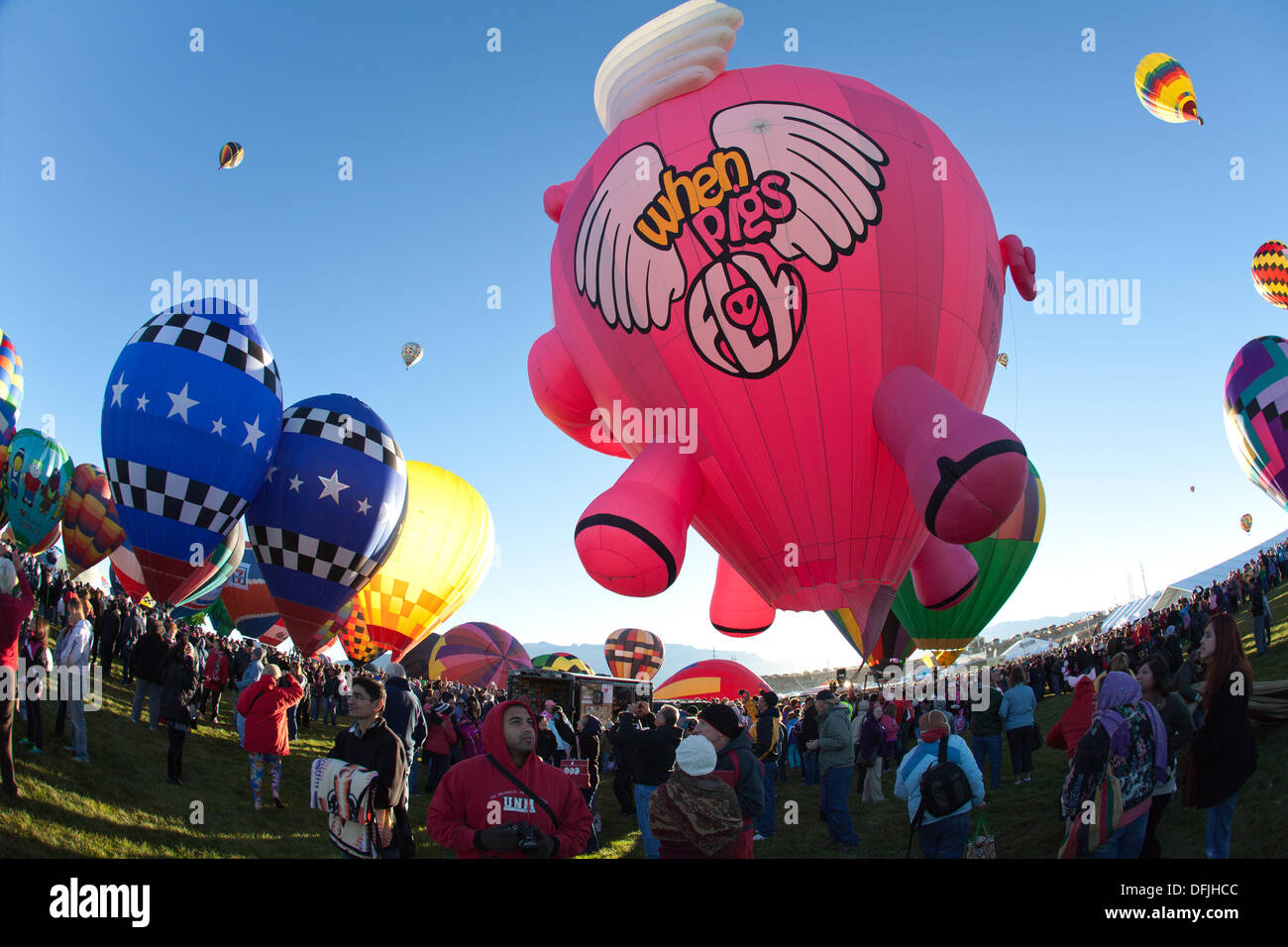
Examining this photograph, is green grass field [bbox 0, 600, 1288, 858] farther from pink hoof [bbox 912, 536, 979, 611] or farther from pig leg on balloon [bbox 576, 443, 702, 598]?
pig leg on balloon [bbox 576, 443, 702, 598]

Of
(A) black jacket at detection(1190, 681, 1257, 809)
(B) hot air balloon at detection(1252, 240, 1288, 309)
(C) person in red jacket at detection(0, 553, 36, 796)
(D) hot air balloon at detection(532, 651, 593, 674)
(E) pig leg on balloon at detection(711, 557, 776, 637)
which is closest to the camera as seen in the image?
(A) black jacket at detection(1190, 681, 1257, 809)

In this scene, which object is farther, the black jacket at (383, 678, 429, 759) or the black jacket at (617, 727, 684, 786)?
the black jacket at (383, 678, 429, 759)

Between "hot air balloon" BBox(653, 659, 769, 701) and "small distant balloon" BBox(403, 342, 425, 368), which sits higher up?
"small distant balloon" BBox(403, 342, 425, 368)

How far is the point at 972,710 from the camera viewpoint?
29.3 feet

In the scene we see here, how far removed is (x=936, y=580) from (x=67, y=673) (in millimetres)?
8049

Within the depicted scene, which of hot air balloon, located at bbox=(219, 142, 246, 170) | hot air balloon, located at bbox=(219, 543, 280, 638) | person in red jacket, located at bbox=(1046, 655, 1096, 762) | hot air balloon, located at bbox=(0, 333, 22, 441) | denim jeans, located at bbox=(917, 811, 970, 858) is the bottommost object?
denim jeans, located at bbox=(917, 811, 970, 858)

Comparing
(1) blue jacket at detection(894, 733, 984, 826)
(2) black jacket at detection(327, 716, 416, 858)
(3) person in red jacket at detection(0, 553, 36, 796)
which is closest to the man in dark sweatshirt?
(1) blue jacket at detection(894, 733, 984, 826)

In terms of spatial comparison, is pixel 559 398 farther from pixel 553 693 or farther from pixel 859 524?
pixel 553 693

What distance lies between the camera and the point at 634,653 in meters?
44.9

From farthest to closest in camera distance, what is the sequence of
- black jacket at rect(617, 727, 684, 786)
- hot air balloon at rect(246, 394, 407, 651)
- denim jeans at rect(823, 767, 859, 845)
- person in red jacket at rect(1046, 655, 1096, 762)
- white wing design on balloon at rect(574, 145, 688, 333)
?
hot air balloon at rect(246, 394, 407, 651) → denim jeans at rect(823, 767, 859, 845) → white wing design on balloon at rect(574, 145, 688, 333) → black jacket at rect(617, 727, 684, 786) → person in red jacket at rect(1046, 655, 1096, 762)

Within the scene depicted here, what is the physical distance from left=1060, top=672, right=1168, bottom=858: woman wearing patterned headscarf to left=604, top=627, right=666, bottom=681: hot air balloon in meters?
41.3

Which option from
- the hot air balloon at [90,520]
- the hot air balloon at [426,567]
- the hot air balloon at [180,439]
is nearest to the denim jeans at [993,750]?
the hot air balloon at [180,439]

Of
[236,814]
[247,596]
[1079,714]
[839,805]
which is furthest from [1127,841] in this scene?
[247,596]

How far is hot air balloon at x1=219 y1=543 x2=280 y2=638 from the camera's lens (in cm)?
3134
